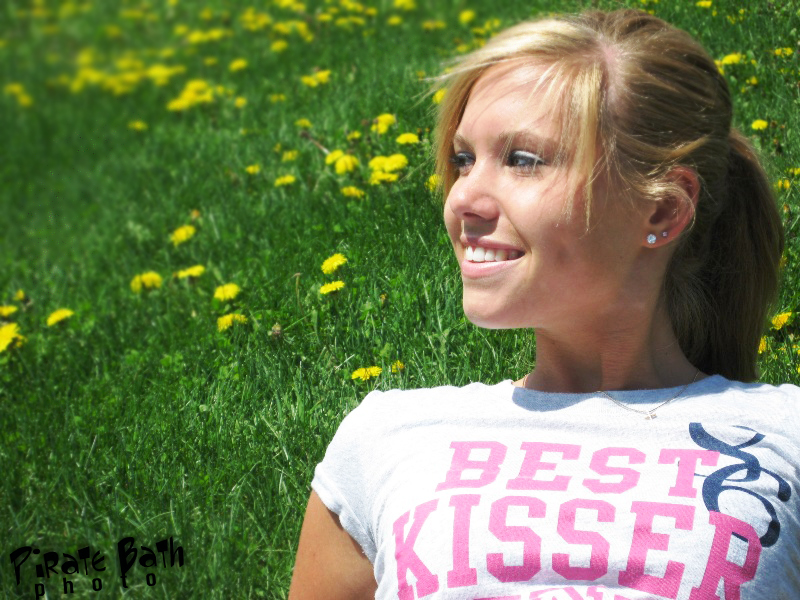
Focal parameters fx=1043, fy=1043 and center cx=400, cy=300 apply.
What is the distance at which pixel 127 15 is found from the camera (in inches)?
323

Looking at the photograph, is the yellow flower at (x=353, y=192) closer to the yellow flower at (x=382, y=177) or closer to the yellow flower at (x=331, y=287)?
the yellow flower at (x=382, y=177)

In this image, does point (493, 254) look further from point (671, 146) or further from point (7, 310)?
point (7, 310)

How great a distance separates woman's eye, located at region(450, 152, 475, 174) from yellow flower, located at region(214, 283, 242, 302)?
1399 millimetres

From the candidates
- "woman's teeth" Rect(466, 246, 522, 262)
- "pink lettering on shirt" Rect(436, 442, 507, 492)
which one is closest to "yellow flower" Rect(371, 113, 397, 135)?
"woman's teeth" Rect(466, 246, 522, 262)

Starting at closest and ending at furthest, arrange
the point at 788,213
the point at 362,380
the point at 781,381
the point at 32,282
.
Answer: the point at 781,381
the point at 362,380
the point at 788,213
the point at 32,282

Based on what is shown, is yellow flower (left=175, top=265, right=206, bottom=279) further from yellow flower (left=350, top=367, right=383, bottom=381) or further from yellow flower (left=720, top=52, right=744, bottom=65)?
yellow flower (left=720, top=52, right=744, bottom=65)

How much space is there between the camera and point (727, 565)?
1.63 metres

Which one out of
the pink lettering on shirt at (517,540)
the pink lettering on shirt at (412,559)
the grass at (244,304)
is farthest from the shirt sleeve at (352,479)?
the grass at (244,304)

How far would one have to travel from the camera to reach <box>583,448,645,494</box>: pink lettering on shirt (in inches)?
67.5

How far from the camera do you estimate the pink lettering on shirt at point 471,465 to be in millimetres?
1781

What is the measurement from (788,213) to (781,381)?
25.3 inches

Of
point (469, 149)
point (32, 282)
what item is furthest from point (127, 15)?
point (469, 149)

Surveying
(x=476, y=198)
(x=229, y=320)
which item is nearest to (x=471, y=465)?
(x=476, y=198)

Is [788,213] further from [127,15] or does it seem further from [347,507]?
[127,15]
